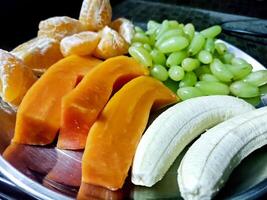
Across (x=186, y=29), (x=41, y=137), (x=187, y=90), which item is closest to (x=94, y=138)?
(x=41, y=137)

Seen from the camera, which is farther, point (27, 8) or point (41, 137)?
point (27, 8)

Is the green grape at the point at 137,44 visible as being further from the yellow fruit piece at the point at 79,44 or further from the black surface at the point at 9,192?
the black surface at the point at 9,192

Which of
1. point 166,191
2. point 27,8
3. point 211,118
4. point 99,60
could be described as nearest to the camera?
point 166,191

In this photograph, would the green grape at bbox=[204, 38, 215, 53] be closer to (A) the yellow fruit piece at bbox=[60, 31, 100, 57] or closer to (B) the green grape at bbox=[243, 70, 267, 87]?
(B) the green grape at bbox=[243, 70, 267, 87]

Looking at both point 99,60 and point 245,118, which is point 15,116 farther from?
point 245,118

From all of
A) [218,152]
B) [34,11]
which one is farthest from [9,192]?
[34,11]

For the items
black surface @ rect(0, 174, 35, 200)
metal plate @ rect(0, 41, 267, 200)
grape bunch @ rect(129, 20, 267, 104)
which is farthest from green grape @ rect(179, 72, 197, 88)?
black surface @ rect(0, 174, 35, 200)
